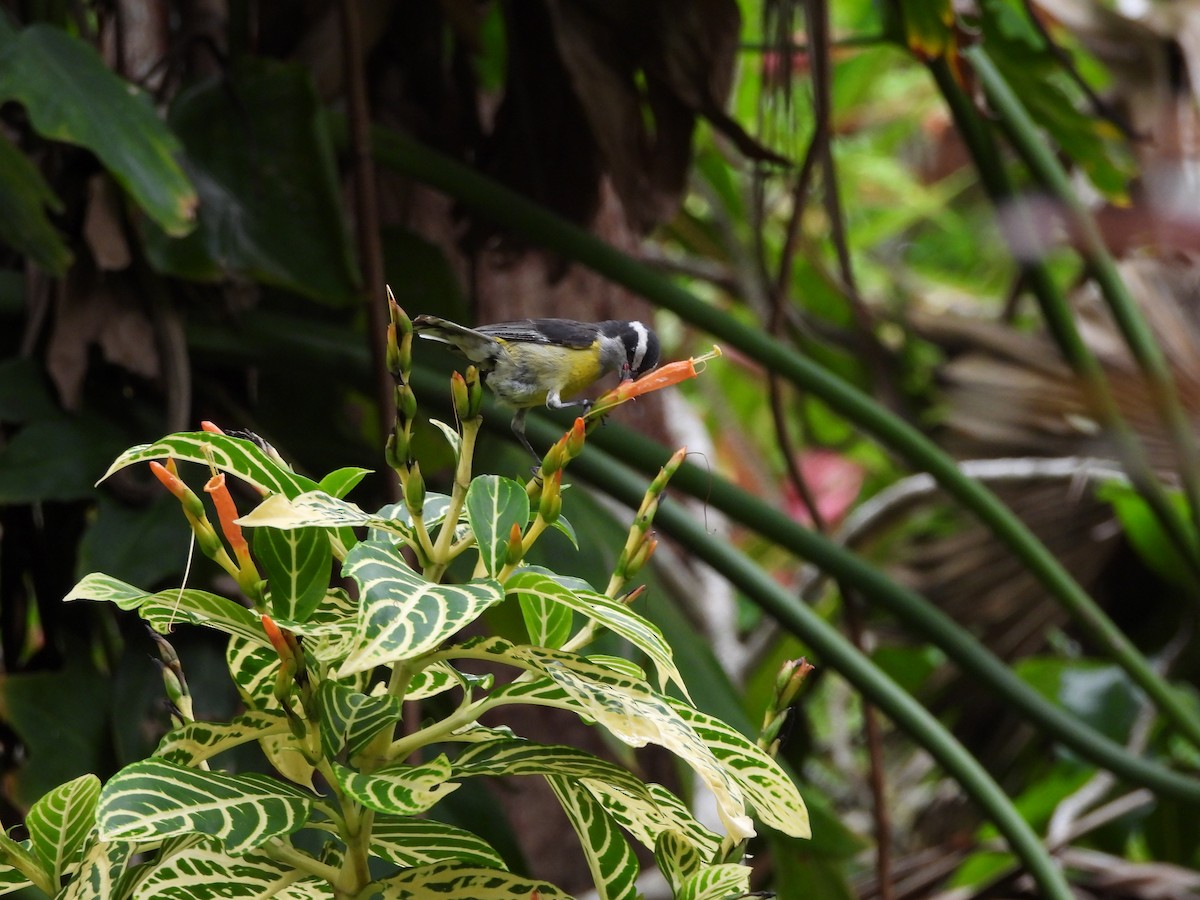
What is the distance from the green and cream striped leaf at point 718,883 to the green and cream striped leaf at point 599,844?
0.12ft

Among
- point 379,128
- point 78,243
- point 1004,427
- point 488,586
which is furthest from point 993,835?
point 488,586

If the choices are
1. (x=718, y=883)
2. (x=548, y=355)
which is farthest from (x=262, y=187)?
(x=718, y=883)

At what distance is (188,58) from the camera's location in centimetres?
119

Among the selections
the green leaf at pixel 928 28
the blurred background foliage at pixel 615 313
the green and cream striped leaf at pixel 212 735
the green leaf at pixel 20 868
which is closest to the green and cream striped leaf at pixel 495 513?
the green and cream striped leaf at pixel 212 735

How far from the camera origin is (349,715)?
0.44 metres

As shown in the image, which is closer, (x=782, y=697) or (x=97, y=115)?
(x=782, y=697)

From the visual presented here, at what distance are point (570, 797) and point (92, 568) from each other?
1.87ft

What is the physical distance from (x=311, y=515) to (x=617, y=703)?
120 millimetres

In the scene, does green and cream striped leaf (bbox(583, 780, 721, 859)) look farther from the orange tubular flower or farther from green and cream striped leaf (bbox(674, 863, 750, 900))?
the orange tubular flower

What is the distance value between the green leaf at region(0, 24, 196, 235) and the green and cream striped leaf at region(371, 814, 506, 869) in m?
0.58

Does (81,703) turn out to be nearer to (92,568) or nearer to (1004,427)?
(92,568)

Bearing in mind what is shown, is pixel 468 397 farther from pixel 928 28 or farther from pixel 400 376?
pixel 928 28

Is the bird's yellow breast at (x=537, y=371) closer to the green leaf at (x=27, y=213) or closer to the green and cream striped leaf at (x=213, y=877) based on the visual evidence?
the green and cream striped leaf at (x=213, y=877)

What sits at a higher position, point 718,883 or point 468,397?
point 468,397
